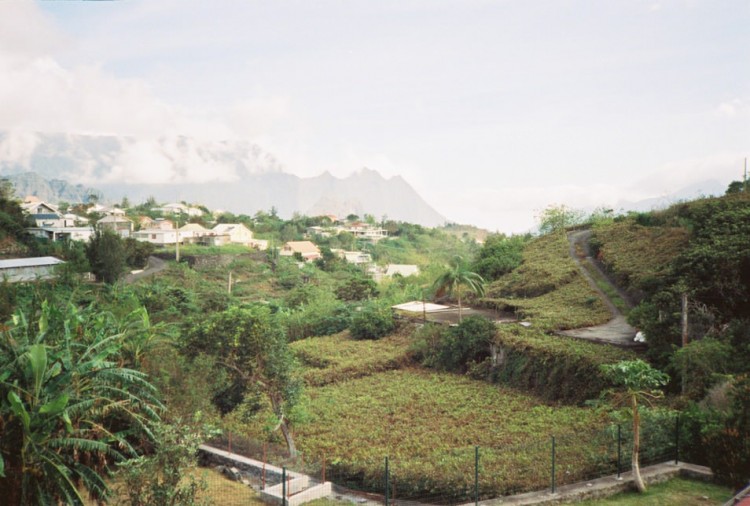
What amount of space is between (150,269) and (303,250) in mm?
19946

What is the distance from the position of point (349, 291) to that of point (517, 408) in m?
23.6

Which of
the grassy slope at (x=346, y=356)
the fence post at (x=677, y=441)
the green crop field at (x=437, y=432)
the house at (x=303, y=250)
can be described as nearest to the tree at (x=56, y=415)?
the green crop field at (x=437, y=432)

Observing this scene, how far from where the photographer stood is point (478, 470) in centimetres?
933

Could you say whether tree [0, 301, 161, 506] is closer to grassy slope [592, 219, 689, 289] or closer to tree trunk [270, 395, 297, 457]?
tree trunk [270, 395, 297, 457]

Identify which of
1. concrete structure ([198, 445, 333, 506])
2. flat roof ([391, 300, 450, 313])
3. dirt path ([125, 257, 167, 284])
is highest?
flat roof ([391, 300, 450, 313])

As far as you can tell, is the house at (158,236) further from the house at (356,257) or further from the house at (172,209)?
the house at (172,209)

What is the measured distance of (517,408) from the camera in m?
15.4

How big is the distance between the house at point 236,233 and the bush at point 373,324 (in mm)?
43184

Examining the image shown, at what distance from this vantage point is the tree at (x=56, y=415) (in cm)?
802

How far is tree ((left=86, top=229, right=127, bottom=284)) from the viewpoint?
142ft

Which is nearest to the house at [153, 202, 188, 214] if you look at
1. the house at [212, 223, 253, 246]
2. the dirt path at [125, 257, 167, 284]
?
the house at [212, 223, 253, 246]

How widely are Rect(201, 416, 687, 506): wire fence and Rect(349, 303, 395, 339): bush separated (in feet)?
48.6

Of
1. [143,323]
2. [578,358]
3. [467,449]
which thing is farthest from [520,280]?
[143,323]

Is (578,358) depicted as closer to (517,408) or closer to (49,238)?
(517,408)
